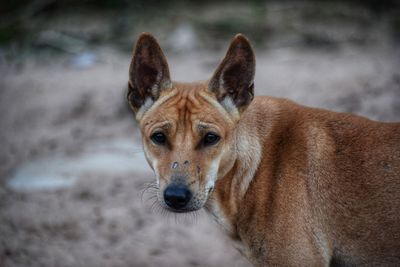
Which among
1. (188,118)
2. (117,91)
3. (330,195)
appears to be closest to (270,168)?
(330,195)

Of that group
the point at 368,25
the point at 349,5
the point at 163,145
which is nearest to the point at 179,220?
the point at 163,145

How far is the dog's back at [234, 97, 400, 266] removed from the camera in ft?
11.9

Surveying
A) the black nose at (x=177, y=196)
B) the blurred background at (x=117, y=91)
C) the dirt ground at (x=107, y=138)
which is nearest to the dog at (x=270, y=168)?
the black nose at (x=177, y=196)

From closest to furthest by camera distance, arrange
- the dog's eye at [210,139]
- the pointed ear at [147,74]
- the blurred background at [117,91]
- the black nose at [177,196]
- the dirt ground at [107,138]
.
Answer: the black nose at [177,196] → the dog's eye at [210,139] → the pointed ear at [147,74] → the dirt ground at [107,138] → the blurred background at [117,91]

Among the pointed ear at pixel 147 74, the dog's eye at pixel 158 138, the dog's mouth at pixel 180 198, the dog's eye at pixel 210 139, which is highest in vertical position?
the pointed ear at pixel 147 74

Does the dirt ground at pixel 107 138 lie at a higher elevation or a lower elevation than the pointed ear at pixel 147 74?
lower

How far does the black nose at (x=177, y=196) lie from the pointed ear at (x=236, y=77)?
31.0 inches

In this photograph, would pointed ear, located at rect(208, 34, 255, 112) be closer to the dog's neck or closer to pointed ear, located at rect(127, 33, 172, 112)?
the dog's neck

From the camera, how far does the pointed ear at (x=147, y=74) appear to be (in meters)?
4.00

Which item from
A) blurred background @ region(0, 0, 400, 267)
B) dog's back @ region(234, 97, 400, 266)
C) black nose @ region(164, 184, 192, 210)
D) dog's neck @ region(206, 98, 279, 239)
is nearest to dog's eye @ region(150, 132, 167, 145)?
black nose @ region(164, 184, 192, 210)

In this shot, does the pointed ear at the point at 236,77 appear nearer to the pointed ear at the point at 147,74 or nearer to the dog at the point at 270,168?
the dog at the point at 270,168

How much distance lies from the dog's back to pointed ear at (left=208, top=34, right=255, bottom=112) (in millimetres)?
371

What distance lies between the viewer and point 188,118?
380cm

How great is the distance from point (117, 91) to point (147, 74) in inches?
197
